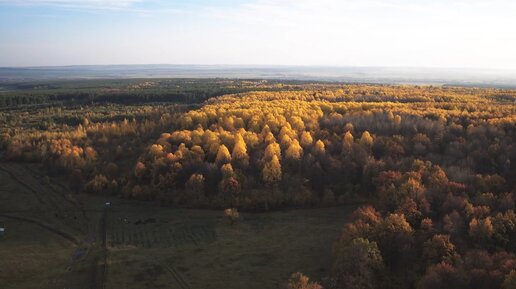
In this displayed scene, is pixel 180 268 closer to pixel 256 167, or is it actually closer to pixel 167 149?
pixel 256 167

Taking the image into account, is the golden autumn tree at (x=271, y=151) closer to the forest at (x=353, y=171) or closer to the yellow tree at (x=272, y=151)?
the yellow tree at (x=272, y=151)

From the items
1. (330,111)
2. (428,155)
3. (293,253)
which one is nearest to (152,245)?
(293,253)

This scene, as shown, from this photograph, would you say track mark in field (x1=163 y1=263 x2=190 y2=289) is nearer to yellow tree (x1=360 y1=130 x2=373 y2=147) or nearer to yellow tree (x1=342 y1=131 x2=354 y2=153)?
yellow tree (x1=342 y1=131 x2=354 y2=153)

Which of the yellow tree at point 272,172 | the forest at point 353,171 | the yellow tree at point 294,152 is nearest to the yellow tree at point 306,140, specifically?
the forest at point 353,171

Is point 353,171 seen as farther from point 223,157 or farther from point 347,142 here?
point 223,157

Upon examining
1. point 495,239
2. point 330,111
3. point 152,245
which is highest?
point 330,111

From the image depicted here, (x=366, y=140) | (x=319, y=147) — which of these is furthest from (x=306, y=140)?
(x=366, y=140)
